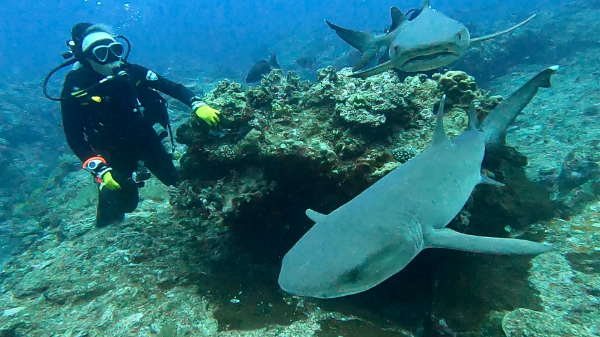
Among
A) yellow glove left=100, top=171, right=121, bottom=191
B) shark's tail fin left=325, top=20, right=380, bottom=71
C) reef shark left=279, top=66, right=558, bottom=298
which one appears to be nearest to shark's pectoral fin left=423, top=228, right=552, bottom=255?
reef shark left=279, top=66, right=558, bottom=298

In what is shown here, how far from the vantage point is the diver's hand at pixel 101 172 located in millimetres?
4492

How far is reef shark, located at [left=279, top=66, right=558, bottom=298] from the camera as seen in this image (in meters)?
2.00

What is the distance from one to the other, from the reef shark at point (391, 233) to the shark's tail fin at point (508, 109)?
85 cm

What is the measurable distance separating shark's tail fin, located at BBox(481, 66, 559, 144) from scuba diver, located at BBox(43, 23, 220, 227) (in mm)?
3729

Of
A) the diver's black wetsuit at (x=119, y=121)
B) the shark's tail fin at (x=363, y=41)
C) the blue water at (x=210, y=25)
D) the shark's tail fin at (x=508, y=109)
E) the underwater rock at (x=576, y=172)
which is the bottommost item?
the underwater rock at (x=576, y=172)

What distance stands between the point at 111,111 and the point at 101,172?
1511mm

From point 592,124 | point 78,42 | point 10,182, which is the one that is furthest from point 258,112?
point 10,182

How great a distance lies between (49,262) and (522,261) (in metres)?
7.47

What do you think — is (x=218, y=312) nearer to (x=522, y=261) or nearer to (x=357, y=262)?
(x=357, y=262)

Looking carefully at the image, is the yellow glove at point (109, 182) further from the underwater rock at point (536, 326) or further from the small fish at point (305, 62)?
the small fish at point (305, 62)

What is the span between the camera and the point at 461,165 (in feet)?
9.53

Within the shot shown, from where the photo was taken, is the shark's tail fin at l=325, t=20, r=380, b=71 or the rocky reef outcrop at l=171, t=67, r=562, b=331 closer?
the rocky reef outcrop at l=171, t=67, r=562, b=331

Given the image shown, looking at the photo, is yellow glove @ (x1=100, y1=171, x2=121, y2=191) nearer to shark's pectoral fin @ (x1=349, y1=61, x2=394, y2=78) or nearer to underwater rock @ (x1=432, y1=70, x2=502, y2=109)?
shark's pectoral fin @ (x1=349, y1=61, x2=394, y2=78)

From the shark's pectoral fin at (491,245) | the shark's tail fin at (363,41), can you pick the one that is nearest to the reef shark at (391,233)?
the shark's pectoral fin at (491,245)
